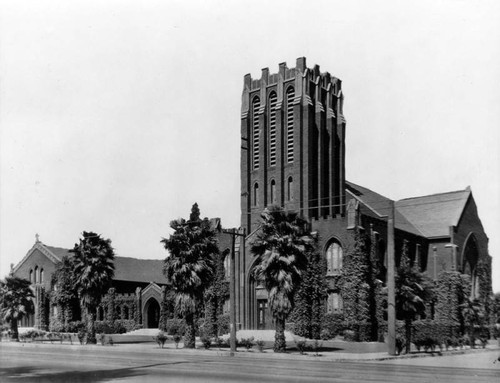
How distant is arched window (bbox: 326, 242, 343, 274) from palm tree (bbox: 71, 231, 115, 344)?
1821 centimetres

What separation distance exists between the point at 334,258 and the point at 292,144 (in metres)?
12.6

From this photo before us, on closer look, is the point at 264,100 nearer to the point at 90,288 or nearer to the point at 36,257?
the point at 90,288

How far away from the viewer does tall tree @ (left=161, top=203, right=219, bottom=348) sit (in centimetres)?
4450

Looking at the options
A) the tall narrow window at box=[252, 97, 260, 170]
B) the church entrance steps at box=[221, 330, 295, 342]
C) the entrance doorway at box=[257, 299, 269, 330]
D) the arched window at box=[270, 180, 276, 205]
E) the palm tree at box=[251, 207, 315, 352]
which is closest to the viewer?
the palm tree at box=[251, 207, 315, 352]

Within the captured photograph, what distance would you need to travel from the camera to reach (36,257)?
253 ft

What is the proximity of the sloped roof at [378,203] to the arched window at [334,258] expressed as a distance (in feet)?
30.7

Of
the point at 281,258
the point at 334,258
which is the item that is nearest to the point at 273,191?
the point at 334,258

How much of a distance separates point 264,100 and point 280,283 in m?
25.6

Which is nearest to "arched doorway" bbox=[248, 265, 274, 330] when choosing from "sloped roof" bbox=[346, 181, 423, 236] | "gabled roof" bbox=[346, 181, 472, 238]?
"sloped roof" bbox=[346, 181, 423, 236]

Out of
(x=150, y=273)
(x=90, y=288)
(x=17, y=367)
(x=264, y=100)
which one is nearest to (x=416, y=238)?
(x=264, y=100)

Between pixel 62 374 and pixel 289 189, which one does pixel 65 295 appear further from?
pixel 62 374

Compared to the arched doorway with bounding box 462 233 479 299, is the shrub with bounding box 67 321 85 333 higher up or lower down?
lower down

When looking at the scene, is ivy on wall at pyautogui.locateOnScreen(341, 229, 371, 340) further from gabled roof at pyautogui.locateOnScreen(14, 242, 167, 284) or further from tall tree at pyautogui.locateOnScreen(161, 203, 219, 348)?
gabled roof at pyautogui.locateOnScreen(14, 242, 167, 284)

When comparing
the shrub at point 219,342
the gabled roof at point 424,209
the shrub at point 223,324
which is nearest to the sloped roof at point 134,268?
the shrub at point 223,324
